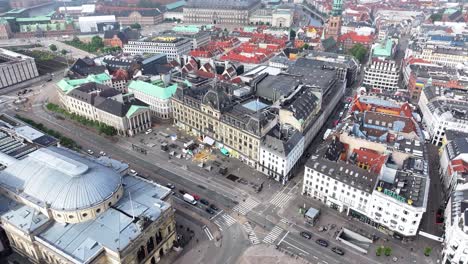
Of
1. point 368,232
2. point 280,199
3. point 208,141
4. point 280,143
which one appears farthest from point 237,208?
point 368,232

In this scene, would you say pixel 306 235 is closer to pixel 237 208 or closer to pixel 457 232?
pixel 237 208

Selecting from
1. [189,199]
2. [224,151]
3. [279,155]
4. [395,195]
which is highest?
[395,195]

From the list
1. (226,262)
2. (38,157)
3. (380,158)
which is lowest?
(226,262)

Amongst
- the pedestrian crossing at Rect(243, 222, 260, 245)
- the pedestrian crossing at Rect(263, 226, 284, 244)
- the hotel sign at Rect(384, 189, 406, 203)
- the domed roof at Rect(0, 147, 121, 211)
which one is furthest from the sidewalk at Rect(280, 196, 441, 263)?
the domed roof at Rect(0, 147, 121, 211)

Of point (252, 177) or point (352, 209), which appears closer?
point (352, 209)

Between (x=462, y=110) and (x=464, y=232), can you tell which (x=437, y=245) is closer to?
(x=464, y=232)

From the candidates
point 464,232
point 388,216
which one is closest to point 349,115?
point 388,216
